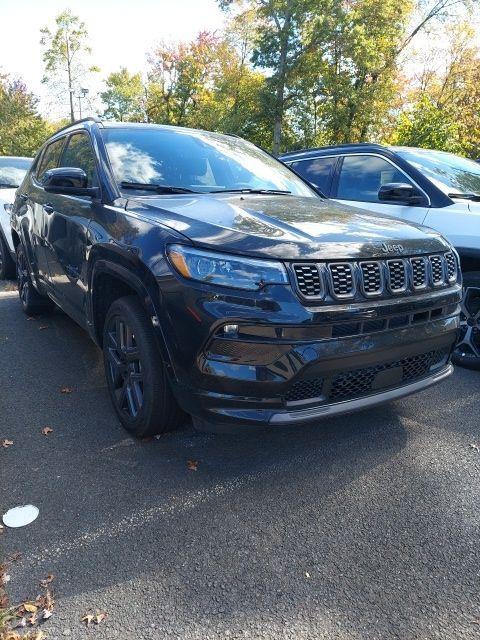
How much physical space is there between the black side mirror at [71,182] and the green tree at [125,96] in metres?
44.0

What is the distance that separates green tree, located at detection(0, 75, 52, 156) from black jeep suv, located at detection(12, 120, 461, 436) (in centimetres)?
3883

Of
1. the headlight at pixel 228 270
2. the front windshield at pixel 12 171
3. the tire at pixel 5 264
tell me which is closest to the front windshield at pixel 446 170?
the headlight at pixel 228 270

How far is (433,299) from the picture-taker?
Result: 2.60 metres

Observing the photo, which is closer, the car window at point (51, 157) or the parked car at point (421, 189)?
the parked car at point (421, 189)

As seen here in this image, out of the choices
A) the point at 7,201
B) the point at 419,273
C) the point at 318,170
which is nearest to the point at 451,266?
the point at 419,273

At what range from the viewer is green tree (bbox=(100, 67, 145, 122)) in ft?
146

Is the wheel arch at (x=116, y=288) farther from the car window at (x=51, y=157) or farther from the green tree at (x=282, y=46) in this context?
the green tree at (x=282, y=46)

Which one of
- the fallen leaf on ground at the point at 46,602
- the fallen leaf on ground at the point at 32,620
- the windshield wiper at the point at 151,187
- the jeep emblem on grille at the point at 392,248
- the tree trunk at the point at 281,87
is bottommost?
the fallen leaf on ground at the point at 46,602

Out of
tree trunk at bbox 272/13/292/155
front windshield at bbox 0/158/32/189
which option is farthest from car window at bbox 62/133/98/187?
tree trunk at bbox 272/13/292/155

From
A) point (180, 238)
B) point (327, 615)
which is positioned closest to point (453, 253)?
point (180, 238)

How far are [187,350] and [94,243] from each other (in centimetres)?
116

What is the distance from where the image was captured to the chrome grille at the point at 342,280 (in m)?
2.23

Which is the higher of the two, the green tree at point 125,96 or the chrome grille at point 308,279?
the green tree at point 125,96

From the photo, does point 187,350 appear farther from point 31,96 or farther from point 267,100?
point 31,96
